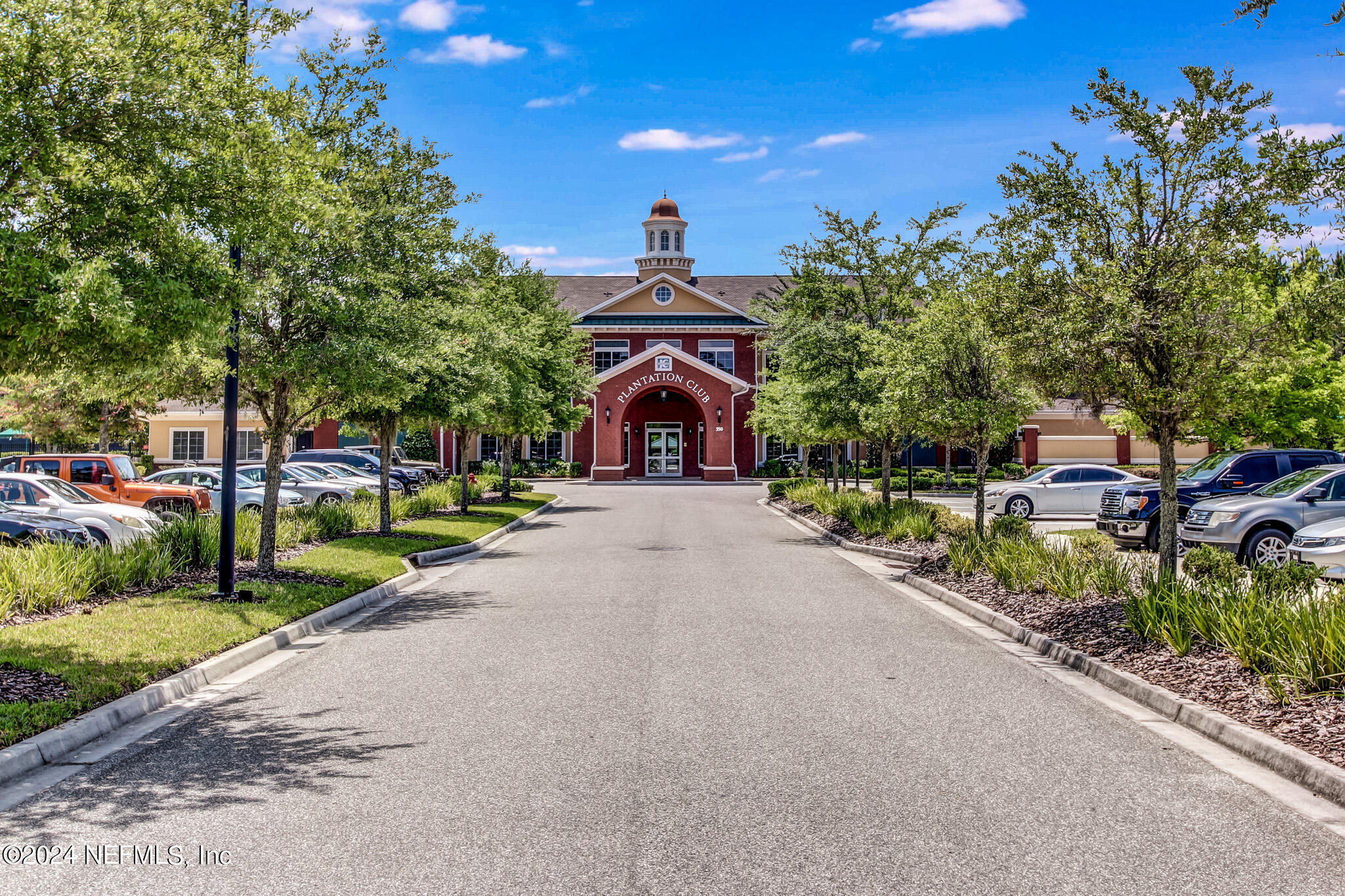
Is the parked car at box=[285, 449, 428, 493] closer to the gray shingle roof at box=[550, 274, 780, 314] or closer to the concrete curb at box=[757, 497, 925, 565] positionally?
the concrete curb at box=[757, 497, 925, 565]

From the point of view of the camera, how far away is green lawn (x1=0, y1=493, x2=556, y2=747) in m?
7.21

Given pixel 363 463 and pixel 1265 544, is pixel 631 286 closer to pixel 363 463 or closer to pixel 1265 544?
pixel 363 463

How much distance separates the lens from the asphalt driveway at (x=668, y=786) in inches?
179

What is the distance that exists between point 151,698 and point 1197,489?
18.1 m

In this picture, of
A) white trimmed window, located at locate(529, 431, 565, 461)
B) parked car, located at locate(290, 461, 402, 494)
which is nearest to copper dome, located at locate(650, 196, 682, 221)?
white trimmed window, located at locate(529, 431, 565, 461)

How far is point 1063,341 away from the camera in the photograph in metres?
10.5

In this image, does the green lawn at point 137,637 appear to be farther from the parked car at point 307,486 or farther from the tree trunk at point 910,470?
the tree trunk at point 910,470

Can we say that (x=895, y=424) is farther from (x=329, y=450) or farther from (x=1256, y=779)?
(x=329, y=450)

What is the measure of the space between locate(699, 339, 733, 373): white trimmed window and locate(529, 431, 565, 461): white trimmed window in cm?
891

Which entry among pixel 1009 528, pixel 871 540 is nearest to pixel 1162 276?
pixel 1009 528

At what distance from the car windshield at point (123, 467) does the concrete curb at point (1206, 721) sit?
18243 millimetres

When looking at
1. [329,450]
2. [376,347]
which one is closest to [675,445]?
[329,450]

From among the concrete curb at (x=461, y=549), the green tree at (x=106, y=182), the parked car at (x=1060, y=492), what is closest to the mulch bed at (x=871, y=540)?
the parked car at (x=1060, y=492)

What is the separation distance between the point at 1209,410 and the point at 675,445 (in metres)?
45.4
